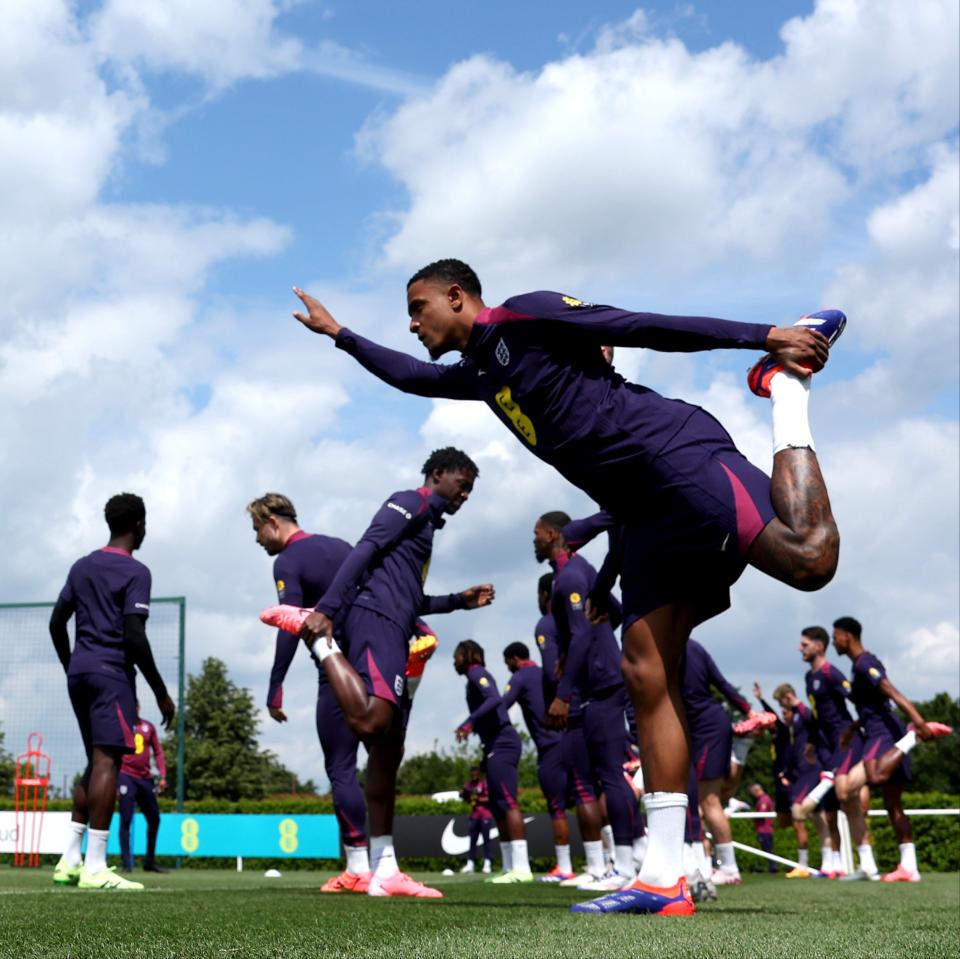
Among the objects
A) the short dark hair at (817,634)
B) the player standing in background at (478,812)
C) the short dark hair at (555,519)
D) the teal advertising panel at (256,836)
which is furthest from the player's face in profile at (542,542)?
the teal advertising panel at (256,836)

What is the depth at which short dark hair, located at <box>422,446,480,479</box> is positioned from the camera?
735 cm

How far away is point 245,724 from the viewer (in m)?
74.4

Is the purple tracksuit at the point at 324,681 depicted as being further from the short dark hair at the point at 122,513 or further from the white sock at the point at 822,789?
the white sock at the point at 822,789

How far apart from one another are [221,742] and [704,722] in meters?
66.9

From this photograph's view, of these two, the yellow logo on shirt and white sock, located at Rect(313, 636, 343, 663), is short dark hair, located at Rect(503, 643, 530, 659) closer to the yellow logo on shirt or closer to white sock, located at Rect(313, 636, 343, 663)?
white sock, located at Rect(313, 636, 343, 663)

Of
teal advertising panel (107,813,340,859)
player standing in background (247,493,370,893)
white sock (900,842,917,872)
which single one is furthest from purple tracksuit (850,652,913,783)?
teal advertising panel (107,813,340,859)

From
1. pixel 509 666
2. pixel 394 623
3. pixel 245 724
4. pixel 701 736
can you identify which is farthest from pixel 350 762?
pixel 245 724

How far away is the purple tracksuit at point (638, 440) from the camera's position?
13.0 feet

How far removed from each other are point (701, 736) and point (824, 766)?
511 cm

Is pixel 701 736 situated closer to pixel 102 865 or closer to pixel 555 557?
pixel 555 557

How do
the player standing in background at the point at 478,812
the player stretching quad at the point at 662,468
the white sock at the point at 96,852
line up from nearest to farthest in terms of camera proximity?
1. the player stretching quad at the point at 662,468
2. the white sock at the point at 96,852
3. the player standing in background at the point at 478,812

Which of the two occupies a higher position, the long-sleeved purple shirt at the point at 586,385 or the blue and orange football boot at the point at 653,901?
the long-sleeved purple shirt at the point at 586,385

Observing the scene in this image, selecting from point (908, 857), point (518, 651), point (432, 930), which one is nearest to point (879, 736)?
point (908, 857)

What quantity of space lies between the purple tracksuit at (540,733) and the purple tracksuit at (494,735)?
29 centimetres
